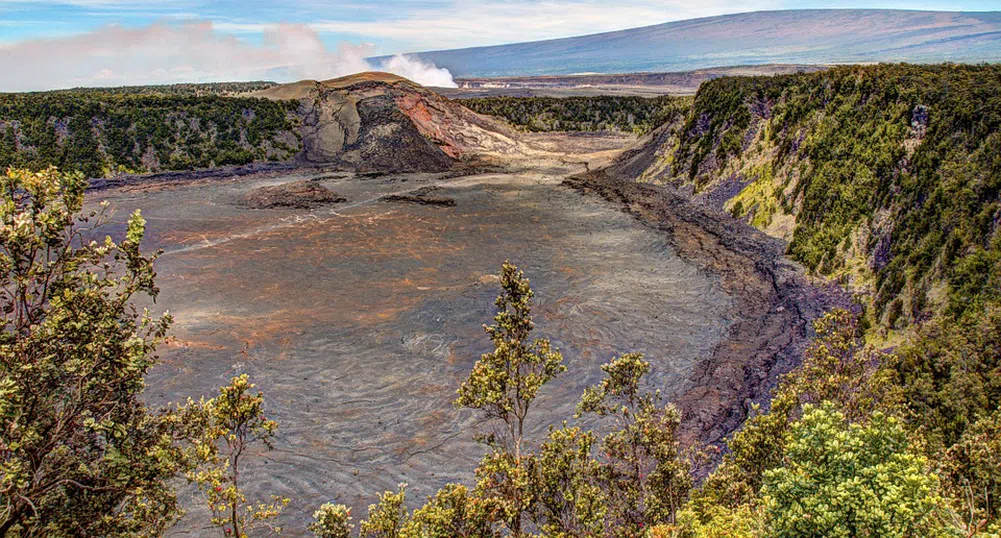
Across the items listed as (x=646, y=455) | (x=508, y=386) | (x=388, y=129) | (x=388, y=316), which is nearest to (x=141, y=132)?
(x=388, y=129)

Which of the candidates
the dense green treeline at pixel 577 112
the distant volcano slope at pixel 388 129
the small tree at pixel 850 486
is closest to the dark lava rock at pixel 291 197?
the distant volcano slope at pixel 388 129

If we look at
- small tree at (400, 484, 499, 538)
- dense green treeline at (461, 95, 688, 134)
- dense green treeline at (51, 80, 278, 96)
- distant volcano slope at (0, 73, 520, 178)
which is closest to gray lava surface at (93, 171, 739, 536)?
small tree at (400, 484, 499, 538)

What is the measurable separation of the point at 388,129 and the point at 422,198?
22.9m

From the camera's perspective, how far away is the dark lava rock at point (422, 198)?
1903 inches

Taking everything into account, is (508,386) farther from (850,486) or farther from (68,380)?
(68,380)

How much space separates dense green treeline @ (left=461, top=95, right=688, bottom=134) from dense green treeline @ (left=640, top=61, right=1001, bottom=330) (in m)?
43.5

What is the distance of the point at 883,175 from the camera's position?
98.7 ft

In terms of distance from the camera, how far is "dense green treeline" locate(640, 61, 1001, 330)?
21406 millimetres

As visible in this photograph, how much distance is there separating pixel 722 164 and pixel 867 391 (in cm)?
3768

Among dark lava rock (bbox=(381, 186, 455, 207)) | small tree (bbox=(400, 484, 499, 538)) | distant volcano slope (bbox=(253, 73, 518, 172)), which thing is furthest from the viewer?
distant volcano slope (bbox=(253, 73, 518, 172))

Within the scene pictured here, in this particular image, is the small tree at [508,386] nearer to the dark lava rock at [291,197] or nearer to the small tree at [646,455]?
the small tree at [646,455]

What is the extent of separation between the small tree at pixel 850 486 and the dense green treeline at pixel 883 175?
15.3 metres

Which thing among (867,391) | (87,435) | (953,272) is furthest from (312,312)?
(953,272)

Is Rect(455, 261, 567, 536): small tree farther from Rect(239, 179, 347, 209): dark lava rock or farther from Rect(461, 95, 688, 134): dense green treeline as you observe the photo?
Rect(461, 95, 688, 134): dense green treeline
